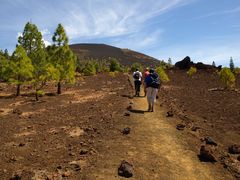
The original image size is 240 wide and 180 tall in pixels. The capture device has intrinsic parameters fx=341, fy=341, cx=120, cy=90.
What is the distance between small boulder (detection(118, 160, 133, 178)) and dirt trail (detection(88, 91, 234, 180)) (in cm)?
15

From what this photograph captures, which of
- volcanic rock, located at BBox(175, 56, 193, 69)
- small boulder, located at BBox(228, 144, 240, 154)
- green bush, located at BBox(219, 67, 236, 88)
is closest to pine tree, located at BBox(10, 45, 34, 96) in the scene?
green bush, located at BBox(219, 67, 236, 88)

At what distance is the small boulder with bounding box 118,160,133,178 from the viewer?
31.6ft

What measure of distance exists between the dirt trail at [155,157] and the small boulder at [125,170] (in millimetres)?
150

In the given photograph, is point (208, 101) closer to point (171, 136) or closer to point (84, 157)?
point (171, 136)

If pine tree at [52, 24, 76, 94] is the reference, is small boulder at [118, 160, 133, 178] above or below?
below

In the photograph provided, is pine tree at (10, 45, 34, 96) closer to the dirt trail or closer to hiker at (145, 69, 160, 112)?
hiker at (145, 69, 160, 112)

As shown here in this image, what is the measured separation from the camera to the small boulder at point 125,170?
31.6ft

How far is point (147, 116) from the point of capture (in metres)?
17.6

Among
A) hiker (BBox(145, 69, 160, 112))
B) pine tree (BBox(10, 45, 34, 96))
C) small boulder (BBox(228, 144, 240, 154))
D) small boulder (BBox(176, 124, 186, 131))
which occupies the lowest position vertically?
small boulder (BBox(228, 144, 240, 154))

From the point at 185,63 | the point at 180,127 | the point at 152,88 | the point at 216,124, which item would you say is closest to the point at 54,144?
the point at 180,127

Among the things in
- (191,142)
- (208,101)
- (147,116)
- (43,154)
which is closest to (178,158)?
(191,142)

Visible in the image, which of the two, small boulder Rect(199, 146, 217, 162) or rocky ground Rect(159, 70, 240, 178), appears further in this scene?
rocky ground Rect(159, 70, 240, 178)

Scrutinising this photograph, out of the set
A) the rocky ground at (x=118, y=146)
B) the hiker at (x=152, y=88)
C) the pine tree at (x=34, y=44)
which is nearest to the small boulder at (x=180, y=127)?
the rocky ground at (x=118, y=146)

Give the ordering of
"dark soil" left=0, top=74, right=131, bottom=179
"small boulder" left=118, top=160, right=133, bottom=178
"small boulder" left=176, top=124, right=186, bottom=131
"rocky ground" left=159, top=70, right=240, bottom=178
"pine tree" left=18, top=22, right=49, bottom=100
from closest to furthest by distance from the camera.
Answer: "small boulder" left=118, top=160, right=133, bottom=178, "dark soil" left=0, top=74, right=131, bottom=179, "rocky ground" left=159, top=70, right=240, bottom=178, "small boulder" left=176, top=124, right=186, bottom=131, "pine tree" left=18, top=22, right=49, bottom=100
